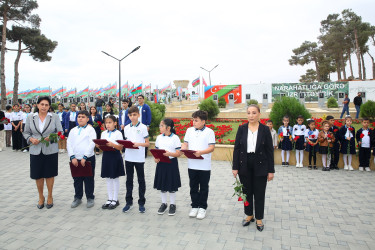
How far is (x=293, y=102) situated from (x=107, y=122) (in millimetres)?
6773

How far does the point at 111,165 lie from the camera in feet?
16.3

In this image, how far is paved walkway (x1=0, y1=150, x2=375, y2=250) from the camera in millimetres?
3736

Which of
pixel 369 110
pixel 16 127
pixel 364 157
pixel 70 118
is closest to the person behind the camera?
pixel 364 157

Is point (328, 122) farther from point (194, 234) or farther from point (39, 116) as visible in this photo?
point (39, 116)

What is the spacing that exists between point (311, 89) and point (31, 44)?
3048 cm

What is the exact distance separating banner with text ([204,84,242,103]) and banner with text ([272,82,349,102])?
444 cm

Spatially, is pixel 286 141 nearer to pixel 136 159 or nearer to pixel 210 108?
pixel 136 159

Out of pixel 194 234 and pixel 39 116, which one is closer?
pixel 194 234

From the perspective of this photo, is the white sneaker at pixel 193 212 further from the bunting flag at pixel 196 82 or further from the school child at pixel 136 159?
the bunting flag at pixel 196 82

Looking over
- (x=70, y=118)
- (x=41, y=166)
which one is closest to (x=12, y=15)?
(x=70, y=118)

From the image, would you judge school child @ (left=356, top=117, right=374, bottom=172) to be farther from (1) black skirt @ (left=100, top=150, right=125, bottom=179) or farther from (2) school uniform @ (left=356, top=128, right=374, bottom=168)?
(1) black skirt @ (left=100, top=150, right=125, bottom=179)

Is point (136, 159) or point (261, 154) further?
point (136, 159)

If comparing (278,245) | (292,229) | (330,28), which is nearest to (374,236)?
(292,229)

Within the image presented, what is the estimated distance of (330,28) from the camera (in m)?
38.3
